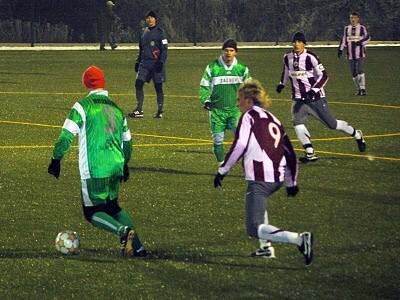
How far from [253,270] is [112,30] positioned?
195 feet

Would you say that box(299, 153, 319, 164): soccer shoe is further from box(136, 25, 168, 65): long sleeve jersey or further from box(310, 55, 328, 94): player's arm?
box(136, 25, 168, 65): long sleeve jersey

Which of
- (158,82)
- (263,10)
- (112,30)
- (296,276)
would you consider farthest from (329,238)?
(263,10)

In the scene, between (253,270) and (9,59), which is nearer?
(253,270)

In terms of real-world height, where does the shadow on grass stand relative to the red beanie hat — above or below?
below

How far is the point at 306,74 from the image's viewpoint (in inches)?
753

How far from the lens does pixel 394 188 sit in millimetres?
16359

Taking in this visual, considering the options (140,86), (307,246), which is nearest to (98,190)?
(307,246)

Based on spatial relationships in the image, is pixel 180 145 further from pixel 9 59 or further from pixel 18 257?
pixel 9 59

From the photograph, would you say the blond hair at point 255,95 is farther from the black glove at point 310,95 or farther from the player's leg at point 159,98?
the player's leg at point 159,98

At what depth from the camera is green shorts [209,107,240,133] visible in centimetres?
1733

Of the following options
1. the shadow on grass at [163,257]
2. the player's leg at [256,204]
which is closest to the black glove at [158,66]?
the shadow on grass at [163,257]

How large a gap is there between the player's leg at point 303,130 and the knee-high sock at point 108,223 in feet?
25.9

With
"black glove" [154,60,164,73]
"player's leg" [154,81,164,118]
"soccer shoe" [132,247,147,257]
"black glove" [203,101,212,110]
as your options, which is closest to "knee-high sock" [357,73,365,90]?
"player's leg" [154,81,164,118]

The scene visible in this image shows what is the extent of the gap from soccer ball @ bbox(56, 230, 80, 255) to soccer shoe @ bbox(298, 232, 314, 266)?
2.28 metres
